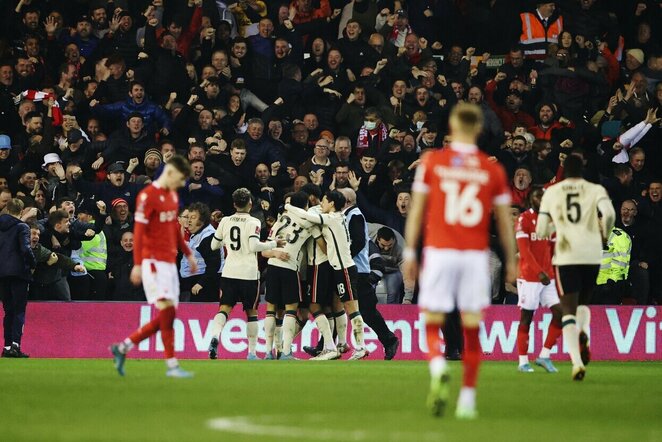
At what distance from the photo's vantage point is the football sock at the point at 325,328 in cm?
1975

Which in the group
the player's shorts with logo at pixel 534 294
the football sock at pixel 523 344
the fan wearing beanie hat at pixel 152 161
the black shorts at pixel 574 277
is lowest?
the football sock at pixel 523 344

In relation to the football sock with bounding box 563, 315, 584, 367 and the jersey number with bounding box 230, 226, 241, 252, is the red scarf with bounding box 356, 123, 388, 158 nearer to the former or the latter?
the jersey number with bounding box 230, 226, 241, 252

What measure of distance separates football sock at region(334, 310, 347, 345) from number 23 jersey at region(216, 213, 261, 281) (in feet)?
4.99

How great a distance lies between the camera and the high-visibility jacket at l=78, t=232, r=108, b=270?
70.8ft

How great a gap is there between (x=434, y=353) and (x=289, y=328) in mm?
10323

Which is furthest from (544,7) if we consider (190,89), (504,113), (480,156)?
(480,156)

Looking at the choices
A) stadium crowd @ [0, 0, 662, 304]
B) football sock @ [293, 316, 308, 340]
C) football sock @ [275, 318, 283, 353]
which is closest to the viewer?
football sock @ [293, 316, 308, 340]

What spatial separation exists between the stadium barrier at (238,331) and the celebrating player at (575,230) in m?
6.76

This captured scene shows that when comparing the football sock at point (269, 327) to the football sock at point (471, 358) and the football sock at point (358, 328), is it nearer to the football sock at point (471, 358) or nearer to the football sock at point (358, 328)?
the football sock at point (358, 328)

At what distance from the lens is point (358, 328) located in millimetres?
19953

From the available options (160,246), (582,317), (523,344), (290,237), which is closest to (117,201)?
(290,237)

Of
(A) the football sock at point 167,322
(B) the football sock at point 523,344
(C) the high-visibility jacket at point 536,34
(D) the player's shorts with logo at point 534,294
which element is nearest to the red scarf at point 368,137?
(C) the high-visibility jacket at point 536,34

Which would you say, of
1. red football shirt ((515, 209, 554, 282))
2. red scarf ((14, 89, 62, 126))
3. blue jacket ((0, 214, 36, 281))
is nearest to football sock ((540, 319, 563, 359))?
red football shirt ((515, 209, 554, 282))

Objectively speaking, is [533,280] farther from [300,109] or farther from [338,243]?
[300,109]
